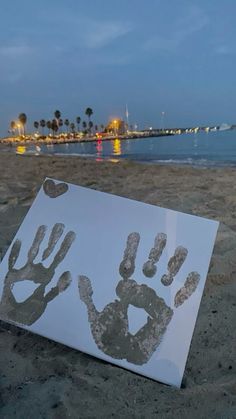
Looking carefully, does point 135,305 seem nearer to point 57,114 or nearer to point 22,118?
point 22,118

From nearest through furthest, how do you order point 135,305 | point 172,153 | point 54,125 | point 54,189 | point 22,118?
point 135,305 < point 54,189 < point 172,153 < point 22,118 < point 54,125

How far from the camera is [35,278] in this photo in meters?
2.62

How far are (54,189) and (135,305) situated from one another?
936 millimetres

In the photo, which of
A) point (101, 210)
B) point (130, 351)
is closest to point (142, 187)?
point (101, 210)

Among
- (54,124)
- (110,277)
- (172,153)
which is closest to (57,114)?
(54,124)

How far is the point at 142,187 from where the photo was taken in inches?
286

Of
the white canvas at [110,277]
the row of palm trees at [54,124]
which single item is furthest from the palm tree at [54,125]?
the white canvas at [110,277]

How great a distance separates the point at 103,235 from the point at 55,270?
14.5 inches

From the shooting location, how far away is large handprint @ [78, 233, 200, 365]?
2328 millimetres

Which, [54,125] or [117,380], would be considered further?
[54,125]

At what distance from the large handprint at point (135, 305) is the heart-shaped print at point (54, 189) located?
22.4 inches

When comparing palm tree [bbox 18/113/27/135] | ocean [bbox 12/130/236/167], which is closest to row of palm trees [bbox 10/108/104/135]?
palm tree [bbox 18/113/27/135]

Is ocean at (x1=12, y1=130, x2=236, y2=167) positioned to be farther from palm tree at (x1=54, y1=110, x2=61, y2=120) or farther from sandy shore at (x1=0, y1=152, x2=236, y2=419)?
palm tree at (x1=54, y1=110, x2=61, y2=120)

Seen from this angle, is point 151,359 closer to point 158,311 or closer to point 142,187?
point 158,311
